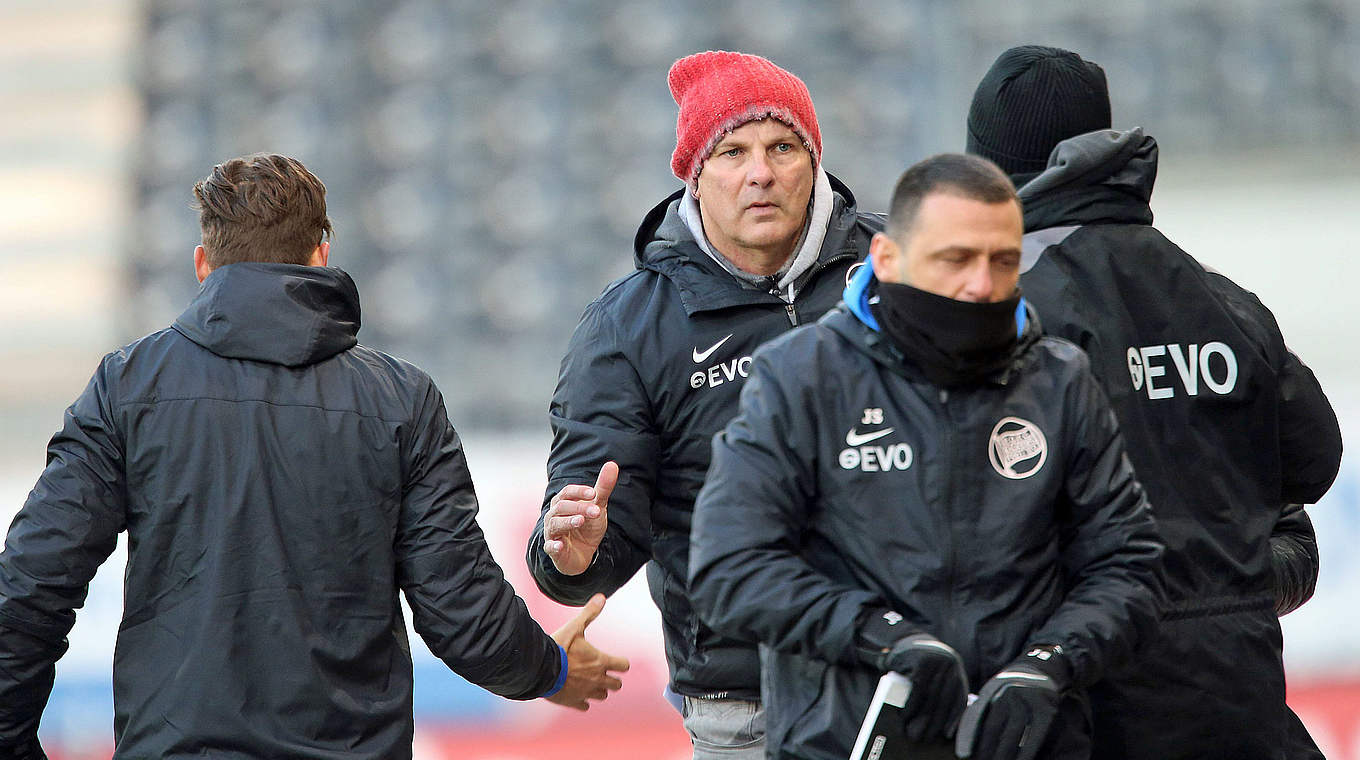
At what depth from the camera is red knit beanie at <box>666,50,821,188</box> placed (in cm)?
233

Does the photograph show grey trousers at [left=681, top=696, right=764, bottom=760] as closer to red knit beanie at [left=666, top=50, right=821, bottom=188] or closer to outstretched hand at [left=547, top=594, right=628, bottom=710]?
outstretched hand at [left=547, top=594, right=628, bottom=710]

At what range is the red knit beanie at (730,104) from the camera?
2.33 m

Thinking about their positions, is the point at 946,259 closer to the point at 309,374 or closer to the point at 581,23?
the point at 309,374

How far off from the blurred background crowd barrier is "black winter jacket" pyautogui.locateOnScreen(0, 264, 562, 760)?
125 inches

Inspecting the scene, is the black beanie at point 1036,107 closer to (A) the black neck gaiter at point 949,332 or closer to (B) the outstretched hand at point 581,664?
(A) the black neck gaiter at point 949,332

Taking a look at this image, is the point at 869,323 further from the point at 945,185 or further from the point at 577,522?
the point at 577,522

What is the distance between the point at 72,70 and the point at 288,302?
439cm

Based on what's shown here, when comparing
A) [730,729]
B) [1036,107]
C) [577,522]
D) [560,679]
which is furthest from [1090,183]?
[560,679]

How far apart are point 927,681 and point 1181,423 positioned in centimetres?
58

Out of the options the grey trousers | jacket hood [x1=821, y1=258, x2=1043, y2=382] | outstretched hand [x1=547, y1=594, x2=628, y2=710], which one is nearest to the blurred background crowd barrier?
outstretched hand [x1=547, y1=594, x2=628, y2=710]

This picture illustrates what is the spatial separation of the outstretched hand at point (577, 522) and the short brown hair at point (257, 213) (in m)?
0.51

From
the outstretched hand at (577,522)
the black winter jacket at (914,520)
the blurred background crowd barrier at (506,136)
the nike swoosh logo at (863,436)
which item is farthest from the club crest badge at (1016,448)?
the blurred background crowd barrier at (506,136)

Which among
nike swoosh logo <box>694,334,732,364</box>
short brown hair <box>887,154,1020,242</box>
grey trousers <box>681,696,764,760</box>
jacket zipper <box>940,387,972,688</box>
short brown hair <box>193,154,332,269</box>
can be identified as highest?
short brown hair <box>887,154,1020,242</box>

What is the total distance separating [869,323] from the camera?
5.50 ft
